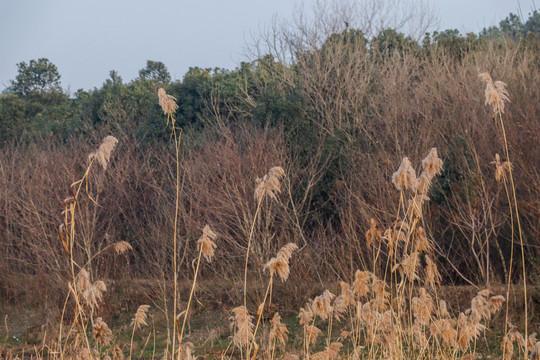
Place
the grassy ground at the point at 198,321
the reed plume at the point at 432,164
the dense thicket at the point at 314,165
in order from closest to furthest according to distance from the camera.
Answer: the reed plume at the point at 432,164 < the grassy ground at the point at 198,321 < the dense thicket at the point at 314,165

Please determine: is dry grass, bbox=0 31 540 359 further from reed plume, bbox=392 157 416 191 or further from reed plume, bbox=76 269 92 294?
reed plume, bbox=392 157 416 191

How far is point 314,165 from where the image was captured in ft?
58.4

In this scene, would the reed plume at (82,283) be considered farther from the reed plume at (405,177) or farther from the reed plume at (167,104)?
the reed plume at (405,177)

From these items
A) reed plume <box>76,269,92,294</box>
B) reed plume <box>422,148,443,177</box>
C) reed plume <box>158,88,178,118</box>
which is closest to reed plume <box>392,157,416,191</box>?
reed plume <box>422,148,443,177</box>

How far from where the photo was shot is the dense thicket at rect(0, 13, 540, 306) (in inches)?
540

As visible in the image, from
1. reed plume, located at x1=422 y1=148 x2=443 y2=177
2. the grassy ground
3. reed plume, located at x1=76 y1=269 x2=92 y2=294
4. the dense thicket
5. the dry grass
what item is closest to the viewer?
reed plume, located at x1=422 y1=148 x2=443 y2=177

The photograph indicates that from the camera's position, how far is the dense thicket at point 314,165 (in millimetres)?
13719

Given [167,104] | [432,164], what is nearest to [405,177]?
[432,164]

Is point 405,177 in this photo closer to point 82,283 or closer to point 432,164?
point 432,164

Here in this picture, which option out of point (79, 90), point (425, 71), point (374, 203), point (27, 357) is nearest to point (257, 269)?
point (374, 203)

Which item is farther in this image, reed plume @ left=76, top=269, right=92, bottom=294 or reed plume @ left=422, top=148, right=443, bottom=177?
reed plume @ left=76, top=269, right=92, bottom=294

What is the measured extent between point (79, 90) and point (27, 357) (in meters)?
22.6

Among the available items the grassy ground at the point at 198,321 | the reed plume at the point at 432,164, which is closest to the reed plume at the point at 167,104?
the reed plume at the point at 432,164

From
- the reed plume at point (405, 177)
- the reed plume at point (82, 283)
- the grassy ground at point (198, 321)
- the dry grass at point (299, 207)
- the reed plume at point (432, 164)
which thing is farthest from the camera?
the dry grass at point (299, 207)
